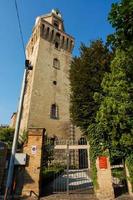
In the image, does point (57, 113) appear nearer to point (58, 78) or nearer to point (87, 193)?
point (58, 78)

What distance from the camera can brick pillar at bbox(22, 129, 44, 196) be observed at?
877 cm

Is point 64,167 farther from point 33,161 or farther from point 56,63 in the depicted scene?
point 56,63

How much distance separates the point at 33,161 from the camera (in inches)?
361

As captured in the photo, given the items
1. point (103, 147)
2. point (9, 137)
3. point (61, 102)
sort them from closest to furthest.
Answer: point (103, 147), point (9, 137), point (61, 102)

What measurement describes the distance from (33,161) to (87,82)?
34.5ft

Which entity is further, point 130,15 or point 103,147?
point 103,147

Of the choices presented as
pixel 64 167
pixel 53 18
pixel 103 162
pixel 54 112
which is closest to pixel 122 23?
pixel 103 162

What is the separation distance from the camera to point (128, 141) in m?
10.8

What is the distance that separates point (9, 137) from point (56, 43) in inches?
640

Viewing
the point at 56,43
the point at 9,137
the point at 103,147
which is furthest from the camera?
the point at 56,43

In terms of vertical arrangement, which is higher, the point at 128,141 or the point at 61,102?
the point at 61,102

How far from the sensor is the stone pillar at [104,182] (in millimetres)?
9086

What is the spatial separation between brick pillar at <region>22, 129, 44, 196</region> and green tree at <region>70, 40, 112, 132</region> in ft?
27.8

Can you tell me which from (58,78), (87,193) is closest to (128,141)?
(87,193)
